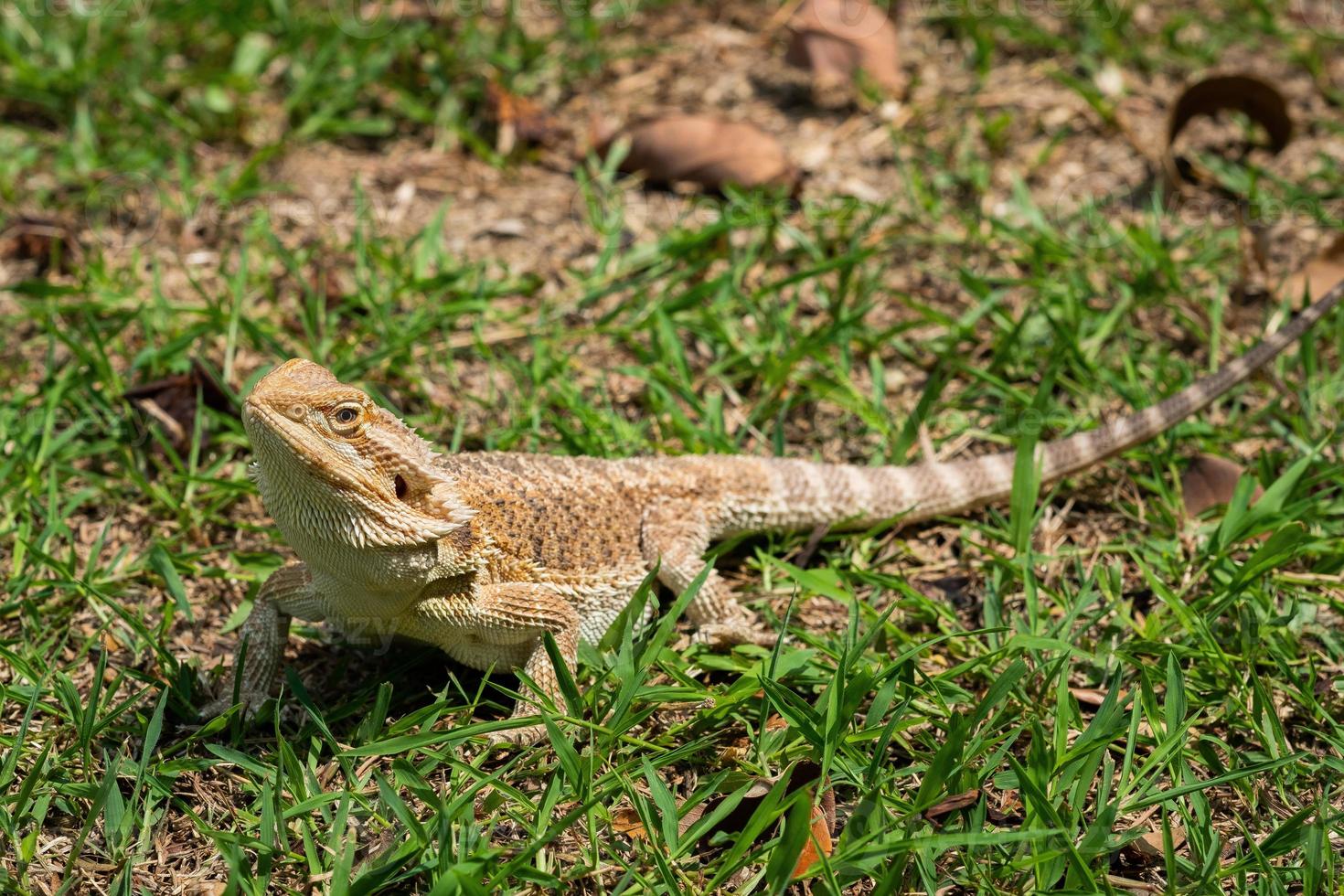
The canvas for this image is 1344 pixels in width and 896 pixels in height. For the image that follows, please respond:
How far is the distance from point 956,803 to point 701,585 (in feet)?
3.12

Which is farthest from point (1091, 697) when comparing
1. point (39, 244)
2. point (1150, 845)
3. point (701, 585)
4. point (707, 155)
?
point (39, 244)

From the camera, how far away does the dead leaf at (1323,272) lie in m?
4.82

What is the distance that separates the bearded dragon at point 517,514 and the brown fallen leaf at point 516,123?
8.24ft

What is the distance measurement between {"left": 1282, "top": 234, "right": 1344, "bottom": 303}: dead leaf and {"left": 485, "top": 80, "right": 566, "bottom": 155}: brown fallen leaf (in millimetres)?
3307

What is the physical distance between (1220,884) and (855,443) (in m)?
2.02

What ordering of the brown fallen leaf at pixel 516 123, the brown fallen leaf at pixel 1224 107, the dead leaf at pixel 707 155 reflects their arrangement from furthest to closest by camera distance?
the brown fallen leaf at pixel 516 123, the dead leaf at pixel 707 155, the brown fallen leaf at pixel 1224 107

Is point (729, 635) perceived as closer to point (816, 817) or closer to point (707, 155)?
point (816, 817)

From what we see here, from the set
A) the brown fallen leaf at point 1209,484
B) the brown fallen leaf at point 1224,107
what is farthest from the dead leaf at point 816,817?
the brown fallen leaf at point 1224,107

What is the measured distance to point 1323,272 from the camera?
486cm

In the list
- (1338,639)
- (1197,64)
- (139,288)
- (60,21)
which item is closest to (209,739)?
(139,288)

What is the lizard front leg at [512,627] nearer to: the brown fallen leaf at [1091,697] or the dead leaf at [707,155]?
the brown fallen leaf at [1091,697]

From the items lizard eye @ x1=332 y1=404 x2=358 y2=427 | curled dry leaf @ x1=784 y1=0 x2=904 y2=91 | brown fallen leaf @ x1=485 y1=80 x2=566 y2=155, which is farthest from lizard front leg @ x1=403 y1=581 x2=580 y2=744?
curled dry leaf @ x1=784 y1=0 x2=904 y2=91

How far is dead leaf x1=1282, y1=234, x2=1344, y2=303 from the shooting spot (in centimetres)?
482

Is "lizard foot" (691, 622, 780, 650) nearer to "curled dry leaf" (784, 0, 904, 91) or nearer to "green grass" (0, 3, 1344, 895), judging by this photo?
"green grass" (0, 3, 1344, 895)
